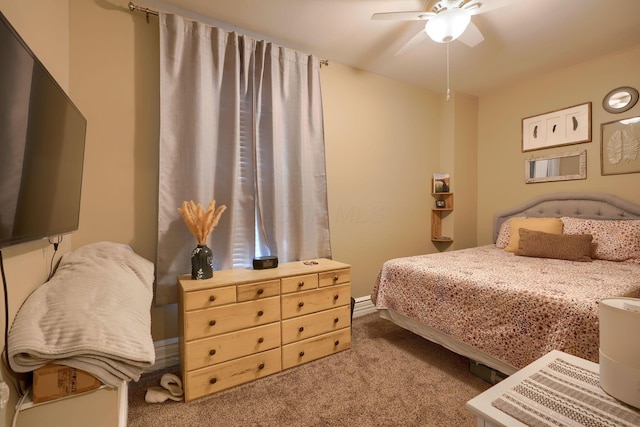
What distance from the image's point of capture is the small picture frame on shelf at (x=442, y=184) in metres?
3.47

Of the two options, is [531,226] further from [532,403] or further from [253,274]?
[253,274]

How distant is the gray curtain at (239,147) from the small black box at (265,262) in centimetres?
17

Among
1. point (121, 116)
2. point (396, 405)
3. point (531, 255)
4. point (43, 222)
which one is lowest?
point (396, 405)

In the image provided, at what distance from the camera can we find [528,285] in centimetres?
159

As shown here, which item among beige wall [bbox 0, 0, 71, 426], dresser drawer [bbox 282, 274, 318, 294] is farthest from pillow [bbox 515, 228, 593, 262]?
beige wall [bbox 0, 0, 71, 426]

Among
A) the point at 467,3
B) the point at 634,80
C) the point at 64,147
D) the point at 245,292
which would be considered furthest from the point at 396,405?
the point at 634,80

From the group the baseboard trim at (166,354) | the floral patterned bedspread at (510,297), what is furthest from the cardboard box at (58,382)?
the floral patterned bedspread at (510,297)

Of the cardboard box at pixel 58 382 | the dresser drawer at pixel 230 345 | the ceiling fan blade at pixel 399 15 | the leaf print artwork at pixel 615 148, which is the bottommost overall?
the dresser drawer at pixel 230 345

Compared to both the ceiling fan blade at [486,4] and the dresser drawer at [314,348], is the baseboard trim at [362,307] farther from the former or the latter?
the ceiling fan blade at [486,4]

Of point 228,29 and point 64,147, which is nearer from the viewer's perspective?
point 64,147

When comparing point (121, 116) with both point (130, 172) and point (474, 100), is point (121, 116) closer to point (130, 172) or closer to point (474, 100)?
point (130, 172)

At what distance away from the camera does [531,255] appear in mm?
2447

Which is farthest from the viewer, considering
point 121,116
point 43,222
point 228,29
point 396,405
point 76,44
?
point 228,29

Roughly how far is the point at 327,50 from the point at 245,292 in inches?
86.3
